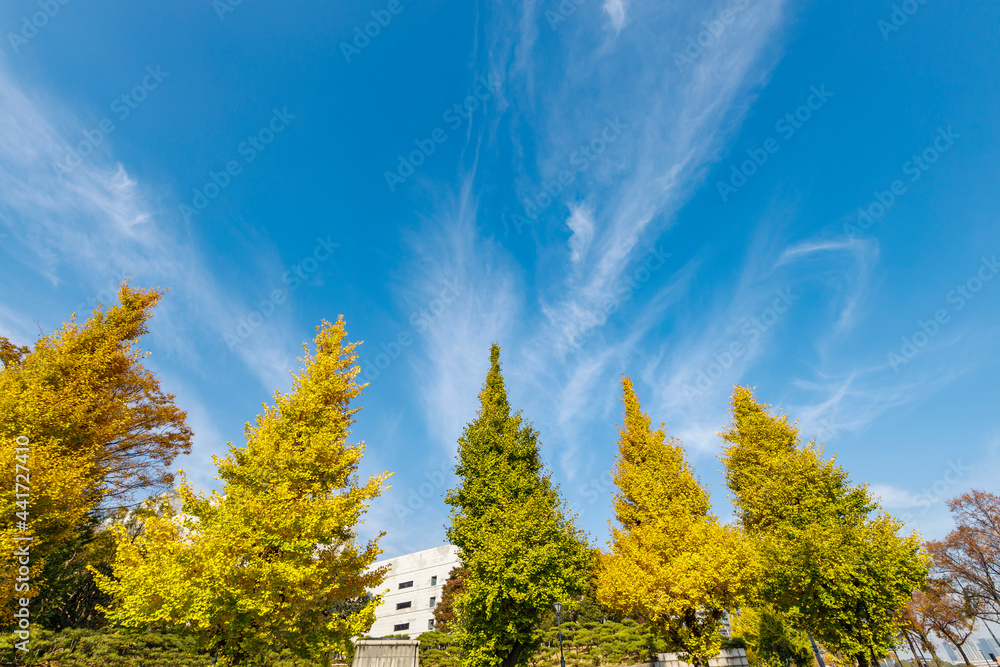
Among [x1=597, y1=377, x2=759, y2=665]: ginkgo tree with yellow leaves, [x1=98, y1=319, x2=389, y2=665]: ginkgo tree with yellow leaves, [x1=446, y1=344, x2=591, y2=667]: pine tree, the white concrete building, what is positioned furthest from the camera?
the white concrete building

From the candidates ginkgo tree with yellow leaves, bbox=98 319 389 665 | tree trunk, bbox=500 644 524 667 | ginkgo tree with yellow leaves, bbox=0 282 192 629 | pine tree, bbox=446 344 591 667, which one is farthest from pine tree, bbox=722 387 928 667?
ginkgo tree with yellow leaves, bbox=0 282 192 629

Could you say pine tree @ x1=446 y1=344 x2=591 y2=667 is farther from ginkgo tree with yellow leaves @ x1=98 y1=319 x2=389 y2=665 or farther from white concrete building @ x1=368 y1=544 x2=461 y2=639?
white concrete building @ x1=368 y1=544 x2=461 y2=639

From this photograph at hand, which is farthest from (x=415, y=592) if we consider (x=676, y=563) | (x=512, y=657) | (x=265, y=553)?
(x=265, y=553)

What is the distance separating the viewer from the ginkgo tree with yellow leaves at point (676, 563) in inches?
643

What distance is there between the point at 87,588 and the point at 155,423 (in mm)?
9904

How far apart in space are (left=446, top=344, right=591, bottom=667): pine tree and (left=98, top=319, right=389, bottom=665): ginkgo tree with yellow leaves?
4.34 m

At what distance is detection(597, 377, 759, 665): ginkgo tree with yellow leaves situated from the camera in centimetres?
1633

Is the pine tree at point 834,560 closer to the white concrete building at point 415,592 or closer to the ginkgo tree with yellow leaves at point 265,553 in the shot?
the ginkgo tree with yellow leaves at point 265,553

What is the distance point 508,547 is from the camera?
48.9ft

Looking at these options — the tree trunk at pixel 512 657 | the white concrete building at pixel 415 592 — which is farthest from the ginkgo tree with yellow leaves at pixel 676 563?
the white concrete building at pixel 415 592

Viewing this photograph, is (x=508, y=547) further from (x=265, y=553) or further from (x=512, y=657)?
(x=265, y=553)

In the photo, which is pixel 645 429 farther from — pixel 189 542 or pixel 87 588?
pixel 87 588

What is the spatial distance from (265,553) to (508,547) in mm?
7875

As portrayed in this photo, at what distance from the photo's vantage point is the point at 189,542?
10.8 metres
